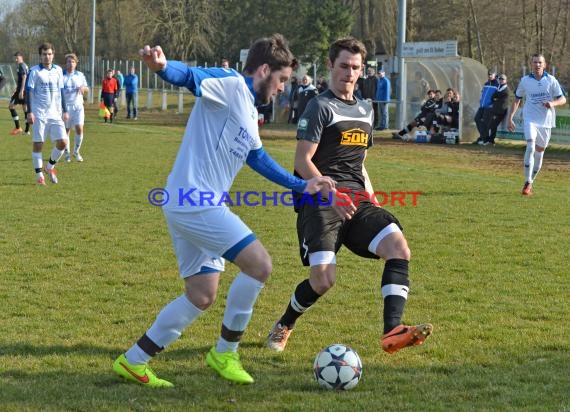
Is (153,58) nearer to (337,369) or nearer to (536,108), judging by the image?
(337,369)

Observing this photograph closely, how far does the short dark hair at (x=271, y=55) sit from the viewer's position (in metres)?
4.40

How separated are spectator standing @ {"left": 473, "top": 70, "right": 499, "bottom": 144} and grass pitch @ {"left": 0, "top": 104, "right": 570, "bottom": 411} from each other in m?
10.3

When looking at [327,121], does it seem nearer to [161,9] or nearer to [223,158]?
[223,158]

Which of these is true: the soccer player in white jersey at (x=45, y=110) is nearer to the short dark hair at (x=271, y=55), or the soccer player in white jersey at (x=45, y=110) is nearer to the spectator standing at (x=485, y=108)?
the short dark hair at (x=271, y=55)

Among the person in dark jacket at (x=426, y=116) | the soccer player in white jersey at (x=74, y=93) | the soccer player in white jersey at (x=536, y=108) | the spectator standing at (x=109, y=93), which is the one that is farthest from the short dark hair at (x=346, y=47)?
the spectator standing at (x=109, y=93)

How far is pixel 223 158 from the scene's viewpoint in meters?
4.44

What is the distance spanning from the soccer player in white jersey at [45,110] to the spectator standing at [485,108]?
42.8ft

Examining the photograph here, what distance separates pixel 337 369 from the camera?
4.55 metres

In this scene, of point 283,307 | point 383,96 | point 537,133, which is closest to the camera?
point 283,307

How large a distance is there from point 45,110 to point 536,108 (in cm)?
809

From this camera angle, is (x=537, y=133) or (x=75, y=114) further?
(x=75, y=114)

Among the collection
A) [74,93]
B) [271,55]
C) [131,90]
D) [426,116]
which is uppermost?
[131,90]

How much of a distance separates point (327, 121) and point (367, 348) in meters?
1.50

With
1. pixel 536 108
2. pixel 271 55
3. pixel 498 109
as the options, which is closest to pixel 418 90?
pixel 498 109
